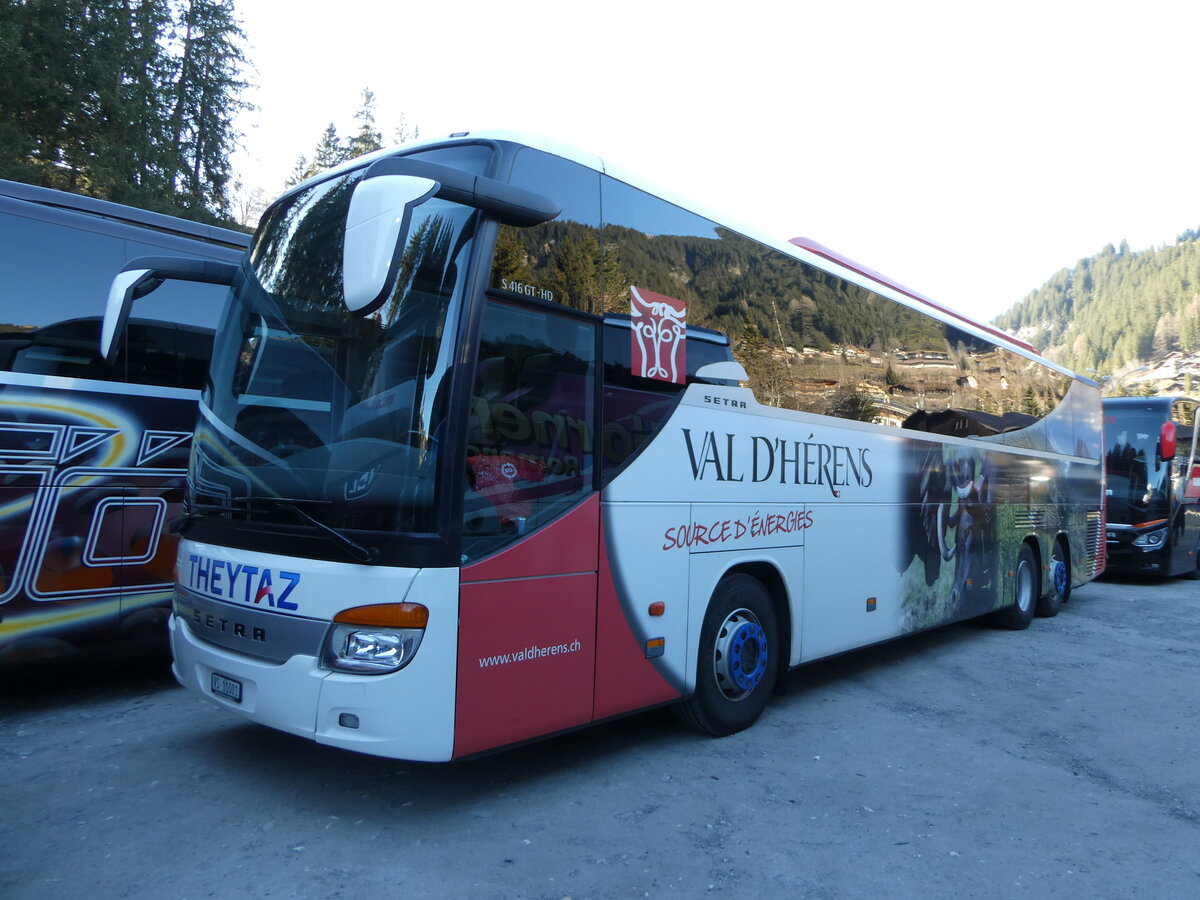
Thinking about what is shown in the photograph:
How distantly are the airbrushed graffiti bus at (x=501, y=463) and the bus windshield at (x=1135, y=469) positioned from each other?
39.9ft

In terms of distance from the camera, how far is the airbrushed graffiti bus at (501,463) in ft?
12.7

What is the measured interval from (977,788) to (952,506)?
407 cm

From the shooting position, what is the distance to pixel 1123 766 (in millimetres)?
5477

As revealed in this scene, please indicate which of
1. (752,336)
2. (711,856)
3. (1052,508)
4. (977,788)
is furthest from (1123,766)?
(1052,508)

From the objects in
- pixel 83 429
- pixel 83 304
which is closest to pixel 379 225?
pixel 83 429

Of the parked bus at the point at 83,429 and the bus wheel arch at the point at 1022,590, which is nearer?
the parked bus at the point at 83,429

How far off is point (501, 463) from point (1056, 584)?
10.2 metres

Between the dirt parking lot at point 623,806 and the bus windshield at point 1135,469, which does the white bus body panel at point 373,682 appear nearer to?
the dirt parking lot at point 623,806

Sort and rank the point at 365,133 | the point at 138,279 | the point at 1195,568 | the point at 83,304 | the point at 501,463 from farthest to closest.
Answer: the point at 365,133
the point at 1195,568
the point at 83,304
the point at 138,279
the point at 501,463

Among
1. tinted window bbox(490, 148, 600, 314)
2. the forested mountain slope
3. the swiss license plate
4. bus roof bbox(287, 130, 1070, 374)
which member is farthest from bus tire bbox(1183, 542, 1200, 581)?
the forested mountain slope

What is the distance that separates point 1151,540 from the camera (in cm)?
1605

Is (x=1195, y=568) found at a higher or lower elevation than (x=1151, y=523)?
lower

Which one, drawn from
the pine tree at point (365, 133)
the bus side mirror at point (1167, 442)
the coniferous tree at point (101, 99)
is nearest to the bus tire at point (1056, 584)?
the bus side mirror at point (1167, 442)

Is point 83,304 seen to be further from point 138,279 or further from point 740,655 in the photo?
point 740,655
